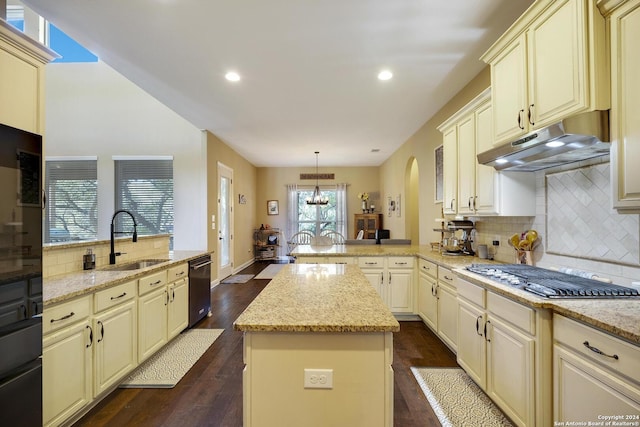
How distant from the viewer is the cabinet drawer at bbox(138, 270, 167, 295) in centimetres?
236

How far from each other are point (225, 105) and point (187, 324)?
2830 mm

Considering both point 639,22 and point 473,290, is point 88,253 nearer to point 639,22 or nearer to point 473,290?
point 473,290

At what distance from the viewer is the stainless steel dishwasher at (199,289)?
3260mm

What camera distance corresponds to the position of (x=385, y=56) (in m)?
2.70

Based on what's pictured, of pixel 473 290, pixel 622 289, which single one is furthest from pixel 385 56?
pixel 622 289

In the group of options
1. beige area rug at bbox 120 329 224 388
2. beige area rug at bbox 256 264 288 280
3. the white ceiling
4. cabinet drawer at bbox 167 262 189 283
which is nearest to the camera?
the white ceiling

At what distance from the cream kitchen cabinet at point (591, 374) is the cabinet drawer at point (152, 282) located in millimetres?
2803

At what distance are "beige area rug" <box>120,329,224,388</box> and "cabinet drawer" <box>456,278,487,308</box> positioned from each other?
2374 mm

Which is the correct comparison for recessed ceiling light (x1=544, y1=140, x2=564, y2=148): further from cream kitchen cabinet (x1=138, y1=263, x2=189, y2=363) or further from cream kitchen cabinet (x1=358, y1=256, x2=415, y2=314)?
cream kitchen cabinet (x1=138, y1=263, x2=189, y2=363)

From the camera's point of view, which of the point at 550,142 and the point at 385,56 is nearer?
the point at 550,142

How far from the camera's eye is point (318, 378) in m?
1.16

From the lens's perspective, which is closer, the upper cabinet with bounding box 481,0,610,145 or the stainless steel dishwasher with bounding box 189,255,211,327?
the upper cabinet with bounding box 481,0,610,145

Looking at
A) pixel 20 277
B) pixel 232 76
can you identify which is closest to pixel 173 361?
pixel 20 277

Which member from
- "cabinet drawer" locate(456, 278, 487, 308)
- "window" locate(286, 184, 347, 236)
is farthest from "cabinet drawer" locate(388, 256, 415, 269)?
"window" locate(286, 184, 347, 236)
